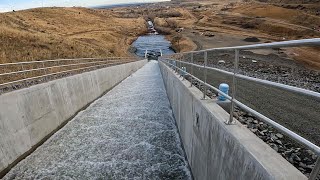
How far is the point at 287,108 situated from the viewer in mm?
10281

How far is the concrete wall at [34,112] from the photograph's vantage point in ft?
27.9

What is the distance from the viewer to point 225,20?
357 ft

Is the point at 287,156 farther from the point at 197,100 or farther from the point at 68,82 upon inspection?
the point at 68,82

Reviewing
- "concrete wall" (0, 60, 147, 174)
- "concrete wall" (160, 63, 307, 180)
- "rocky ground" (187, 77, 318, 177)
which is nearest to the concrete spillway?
"concrete wall" (0, 60, 147, 174)

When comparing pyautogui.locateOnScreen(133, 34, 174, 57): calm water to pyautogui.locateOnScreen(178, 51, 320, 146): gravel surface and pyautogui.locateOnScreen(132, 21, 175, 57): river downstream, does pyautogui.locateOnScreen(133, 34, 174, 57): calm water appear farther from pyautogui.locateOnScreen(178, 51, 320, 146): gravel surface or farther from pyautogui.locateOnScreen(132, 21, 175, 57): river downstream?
pyautogui.locateOnScreen(178, 51, 320, 146): gravel surface

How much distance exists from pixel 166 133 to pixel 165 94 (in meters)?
8.78

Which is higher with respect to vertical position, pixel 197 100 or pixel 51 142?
pixel 197 100

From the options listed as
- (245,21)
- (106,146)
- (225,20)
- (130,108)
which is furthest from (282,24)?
(106,146)

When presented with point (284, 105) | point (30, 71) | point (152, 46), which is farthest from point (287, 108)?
point (152, 46)

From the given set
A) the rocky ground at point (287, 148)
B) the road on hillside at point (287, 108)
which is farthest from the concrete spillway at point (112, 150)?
the road on hillside at point (287, 108)

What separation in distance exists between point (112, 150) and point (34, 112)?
2963 millimetres

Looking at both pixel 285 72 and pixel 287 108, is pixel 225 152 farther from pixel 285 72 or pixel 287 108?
pixel 287 108

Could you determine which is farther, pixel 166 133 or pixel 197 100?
pixel 166 133

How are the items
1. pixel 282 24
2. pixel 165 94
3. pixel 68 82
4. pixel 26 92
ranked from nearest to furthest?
pixel 26 92, pixel 68 82, pixel 165 94, pixel 282 24
